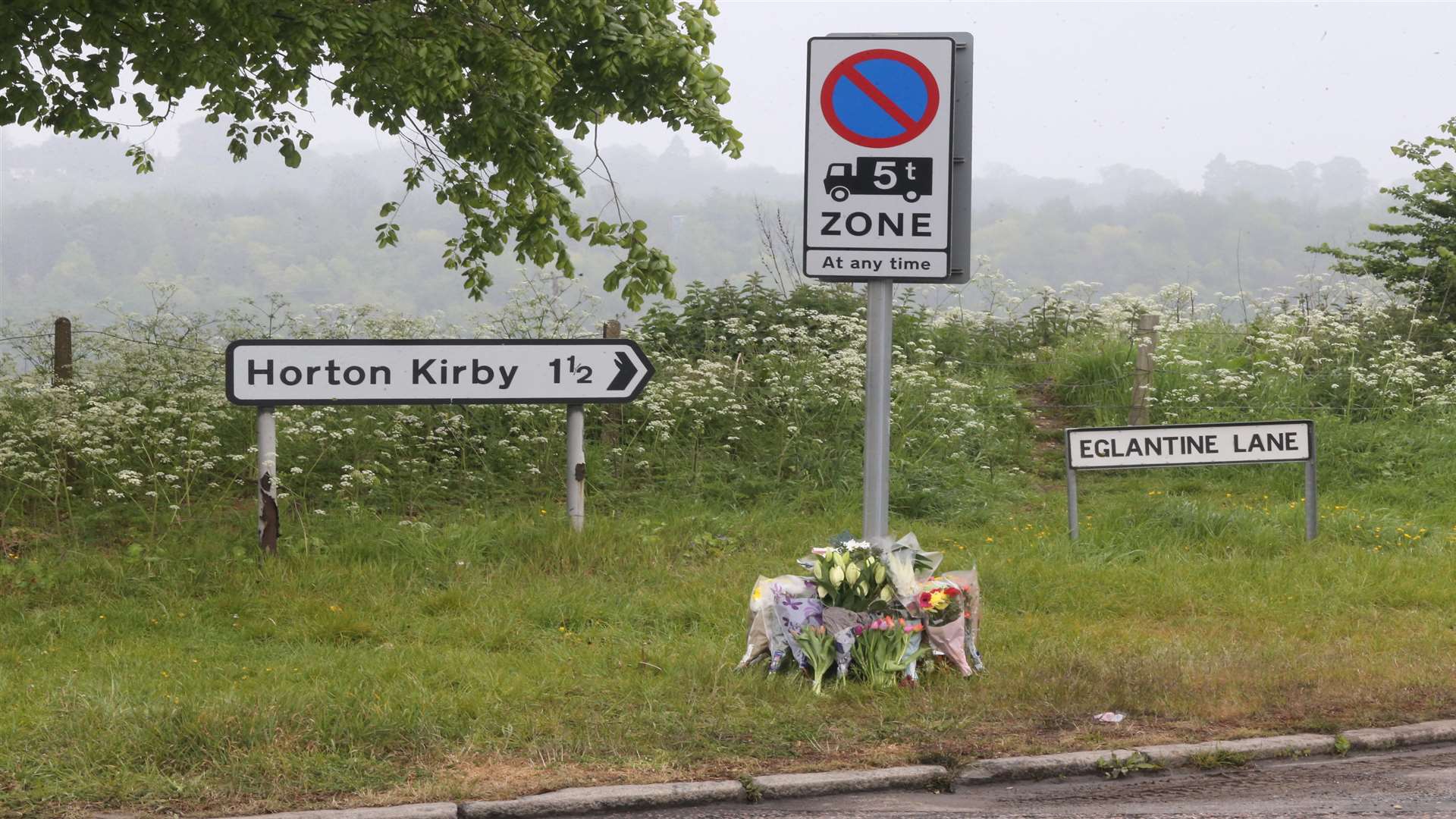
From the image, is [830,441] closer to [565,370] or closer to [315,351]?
[565,370]

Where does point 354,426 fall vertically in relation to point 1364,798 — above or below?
above

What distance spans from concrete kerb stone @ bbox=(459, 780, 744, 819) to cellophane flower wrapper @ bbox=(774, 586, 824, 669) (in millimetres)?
1354

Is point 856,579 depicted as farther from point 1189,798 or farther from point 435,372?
point 435,372

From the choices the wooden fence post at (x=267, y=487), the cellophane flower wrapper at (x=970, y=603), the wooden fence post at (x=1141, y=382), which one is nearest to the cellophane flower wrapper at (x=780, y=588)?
the cellophane flower wrapper at (x=970, y=603)

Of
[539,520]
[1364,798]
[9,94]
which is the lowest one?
[1364,798]

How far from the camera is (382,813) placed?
15.7 feet

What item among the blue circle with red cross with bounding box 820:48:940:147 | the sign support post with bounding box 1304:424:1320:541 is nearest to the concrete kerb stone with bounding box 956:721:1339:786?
the blue circle with red cross with bounding box 820:48:940:147

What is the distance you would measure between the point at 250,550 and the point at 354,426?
2.55 meters

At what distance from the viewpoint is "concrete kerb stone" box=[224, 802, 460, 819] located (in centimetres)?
477

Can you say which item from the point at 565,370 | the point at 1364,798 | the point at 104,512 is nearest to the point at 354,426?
the point at 104,512

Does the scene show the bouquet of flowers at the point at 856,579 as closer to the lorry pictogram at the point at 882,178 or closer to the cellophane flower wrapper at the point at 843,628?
the cellophane flower wrapper at the point at 843,628

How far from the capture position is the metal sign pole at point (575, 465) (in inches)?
396

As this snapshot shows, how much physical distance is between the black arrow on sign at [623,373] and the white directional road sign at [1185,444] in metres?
3.38

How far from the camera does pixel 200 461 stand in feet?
36.4
